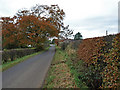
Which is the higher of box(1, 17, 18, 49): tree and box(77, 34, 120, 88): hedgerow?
box(1, 17, 18, 49): tree

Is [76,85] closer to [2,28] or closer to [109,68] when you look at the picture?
[109,68]

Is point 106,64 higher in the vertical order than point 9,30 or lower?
lower

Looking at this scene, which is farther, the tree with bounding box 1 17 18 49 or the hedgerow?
the tree with bounding box 1 17 18 49

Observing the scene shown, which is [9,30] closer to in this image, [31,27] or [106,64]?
[31,27]

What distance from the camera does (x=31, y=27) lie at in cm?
1856

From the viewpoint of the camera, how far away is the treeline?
58.3 ft

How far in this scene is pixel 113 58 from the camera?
11.7 feet

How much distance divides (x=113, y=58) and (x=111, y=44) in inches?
24.9

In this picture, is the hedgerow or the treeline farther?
the treeline

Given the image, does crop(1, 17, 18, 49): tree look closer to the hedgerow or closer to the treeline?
the treeline

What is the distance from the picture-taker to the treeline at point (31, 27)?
1778 cm

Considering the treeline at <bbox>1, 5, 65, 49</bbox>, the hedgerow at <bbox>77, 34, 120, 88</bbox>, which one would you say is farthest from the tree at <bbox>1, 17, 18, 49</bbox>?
the hedgerow at <bbox>77, 34, 120, 88</bbox>

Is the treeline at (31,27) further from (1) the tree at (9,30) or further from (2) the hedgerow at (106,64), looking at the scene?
→ (2) the hedgerow at (106,64)

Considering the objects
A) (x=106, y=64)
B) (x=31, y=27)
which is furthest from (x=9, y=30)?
(x=106, y=64)
